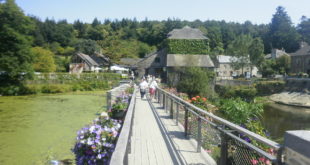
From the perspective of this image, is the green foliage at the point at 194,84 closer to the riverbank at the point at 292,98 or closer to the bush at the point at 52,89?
the riverbank at the point at 292,98

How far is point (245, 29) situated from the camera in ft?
381

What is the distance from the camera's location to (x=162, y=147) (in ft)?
19.8

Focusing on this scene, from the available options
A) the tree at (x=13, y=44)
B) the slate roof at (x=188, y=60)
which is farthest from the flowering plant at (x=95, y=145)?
the slate roof at (x=188, y=60)

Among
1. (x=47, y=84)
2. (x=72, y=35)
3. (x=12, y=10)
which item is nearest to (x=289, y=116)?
(x=47, y=84)

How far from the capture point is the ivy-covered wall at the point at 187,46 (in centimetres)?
4506

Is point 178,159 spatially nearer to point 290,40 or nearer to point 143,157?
point 143,157

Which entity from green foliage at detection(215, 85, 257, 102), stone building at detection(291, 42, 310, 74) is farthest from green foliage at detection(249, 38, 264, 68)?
green foliage at detection(215, 85, 257, 102)

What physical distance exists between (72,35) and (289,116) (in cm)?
9511

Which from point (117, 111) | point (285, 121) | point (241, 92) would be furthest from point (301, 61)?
point (117, 111)

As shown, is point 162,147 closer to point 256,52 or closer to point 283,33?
point 256,52

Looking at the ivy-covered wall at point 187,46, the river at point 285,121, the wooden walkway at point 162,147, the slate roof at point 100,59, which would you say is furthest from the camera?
the slate roof at point 100,59

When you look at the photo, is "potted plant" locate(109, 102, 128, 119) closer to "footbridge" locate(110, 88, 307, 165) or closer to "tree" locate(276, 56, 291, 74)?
"footbridge" locate(110, 88, 307, 165)

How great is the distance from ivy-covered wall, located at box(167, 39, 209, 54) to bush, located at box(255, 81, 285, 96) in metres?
11.4

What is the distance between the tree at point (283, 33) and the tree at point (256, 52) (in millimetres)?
35748
